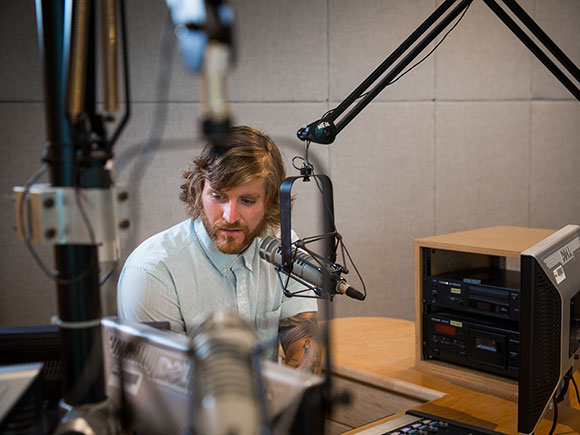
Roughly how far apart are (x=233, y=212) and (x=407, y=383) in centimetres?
67

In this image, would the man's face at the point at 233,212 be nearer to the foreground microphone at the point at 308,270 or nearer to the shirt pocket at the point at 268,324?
the shirt pocket at the point at 268,324

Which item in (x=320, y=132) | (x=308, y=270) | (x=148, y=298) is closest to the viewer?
(x=308, y=270)

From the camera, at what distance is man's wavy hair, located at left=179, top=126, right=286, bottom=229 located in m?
1.61

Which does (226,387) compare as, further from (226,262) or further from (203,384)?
(226,262)

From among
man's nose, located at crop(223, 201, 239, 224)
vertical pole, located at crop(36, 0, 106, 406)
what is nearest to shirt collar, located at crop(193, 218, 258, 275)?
man's nose, located at crop(223, 201, 239, 224)

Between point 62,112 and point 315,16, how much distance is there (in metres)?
2.66

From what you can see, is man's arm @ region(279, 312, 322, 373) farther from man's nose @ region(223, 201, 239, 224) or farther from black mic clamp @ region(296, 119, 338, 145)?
black mic clamp @ region(296, 119, 338, 145)

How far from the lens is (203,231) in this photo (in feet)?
5.72

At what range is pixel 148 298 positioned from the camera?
1.61 m

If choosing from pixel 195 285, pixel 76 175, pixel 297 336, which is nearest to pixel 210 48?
pixel 76 175

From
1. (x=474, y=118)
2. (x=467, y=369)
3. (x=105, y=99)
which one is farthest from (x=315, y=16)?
(x=105, y=99)

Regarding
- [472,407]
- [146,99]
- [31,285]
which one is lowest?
[472,407]

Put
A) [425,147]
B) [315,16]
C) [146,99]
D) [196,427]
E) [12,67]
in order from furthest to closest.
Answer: [425,147] < [315,16] < [146,99] < [12,67] < [196,427]

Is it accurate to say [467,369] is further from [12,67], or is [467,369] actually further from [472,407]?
[12,67]
